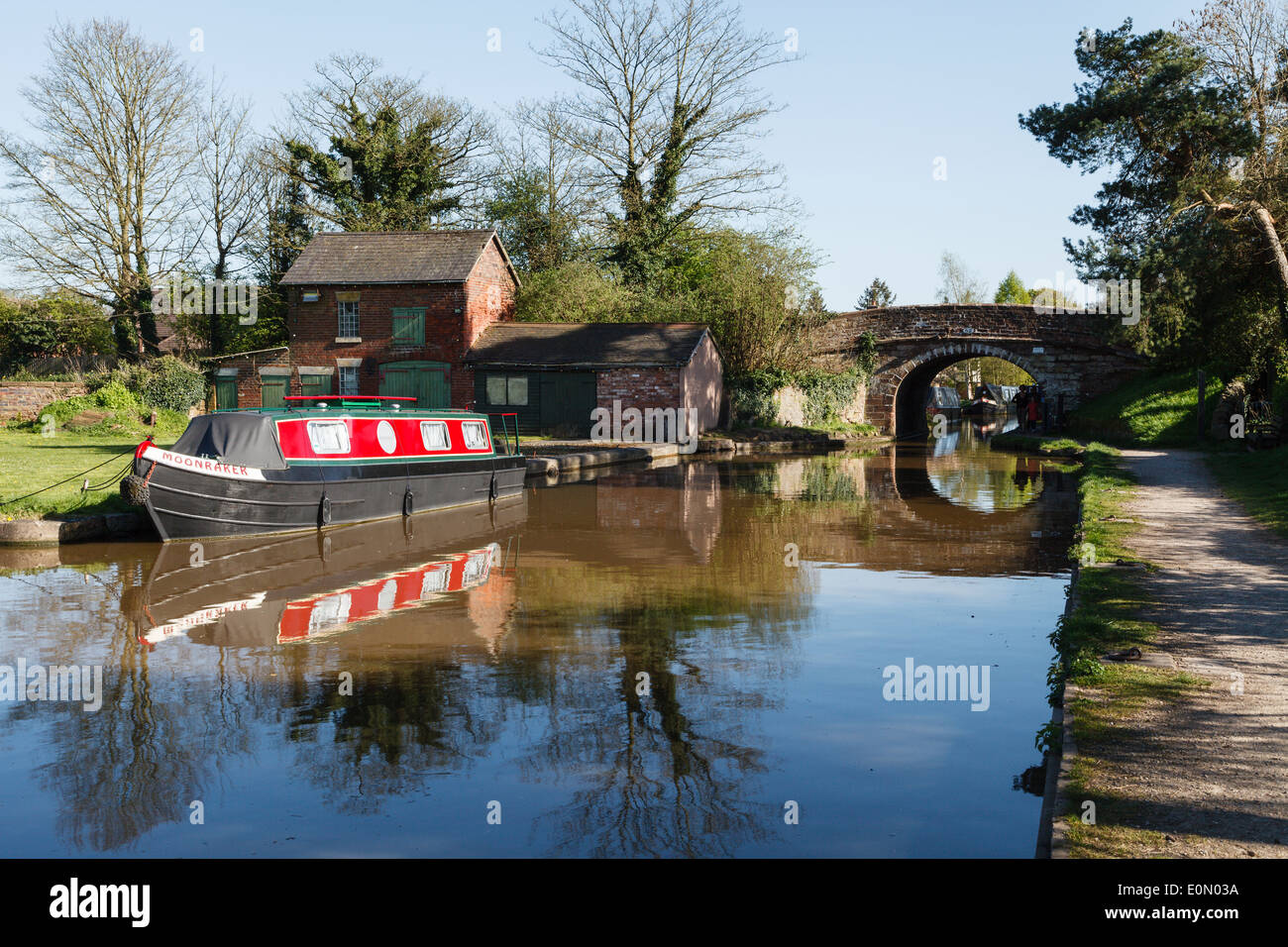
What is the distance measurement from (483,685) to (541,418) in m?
26.0

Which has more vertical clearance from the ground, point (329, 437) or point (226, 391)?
point (226, 391)

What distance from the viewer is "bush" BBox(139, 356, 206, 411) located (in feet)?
107

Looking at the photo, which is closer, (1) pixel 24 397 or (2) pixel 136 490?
(2) pixel 136 490

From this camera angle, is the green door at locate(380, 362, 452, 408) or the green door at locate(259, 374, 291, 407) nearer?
the green door at locate(380, 362, 452, 408)

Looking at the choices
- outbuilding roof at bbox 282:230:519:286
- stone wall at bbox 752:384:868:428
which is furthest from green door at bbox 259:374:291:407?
stone wall at bbox 752:384:868:428

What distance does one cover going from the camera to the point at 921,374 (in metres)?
44.5

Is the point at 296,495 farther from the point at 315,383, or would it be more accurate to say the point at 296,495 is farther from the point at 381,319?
the point at 315,383

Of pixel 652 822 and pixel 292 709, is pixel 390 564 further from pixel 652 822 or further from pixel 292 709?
pixel 652 822

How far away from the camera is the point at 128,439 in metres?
27.4

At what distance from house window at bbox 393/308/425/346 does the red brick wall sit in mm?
160

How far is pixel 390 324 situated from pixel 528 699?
2940 cm

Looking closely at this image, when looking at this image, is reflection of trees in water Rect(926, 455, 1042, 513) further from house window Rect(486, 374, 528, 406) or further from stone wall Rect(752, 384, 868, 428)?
house window Rect(486, 374, 528, 406)

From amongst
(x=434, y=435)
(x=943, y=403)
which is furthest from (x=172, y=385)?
(x=943, y=403)
